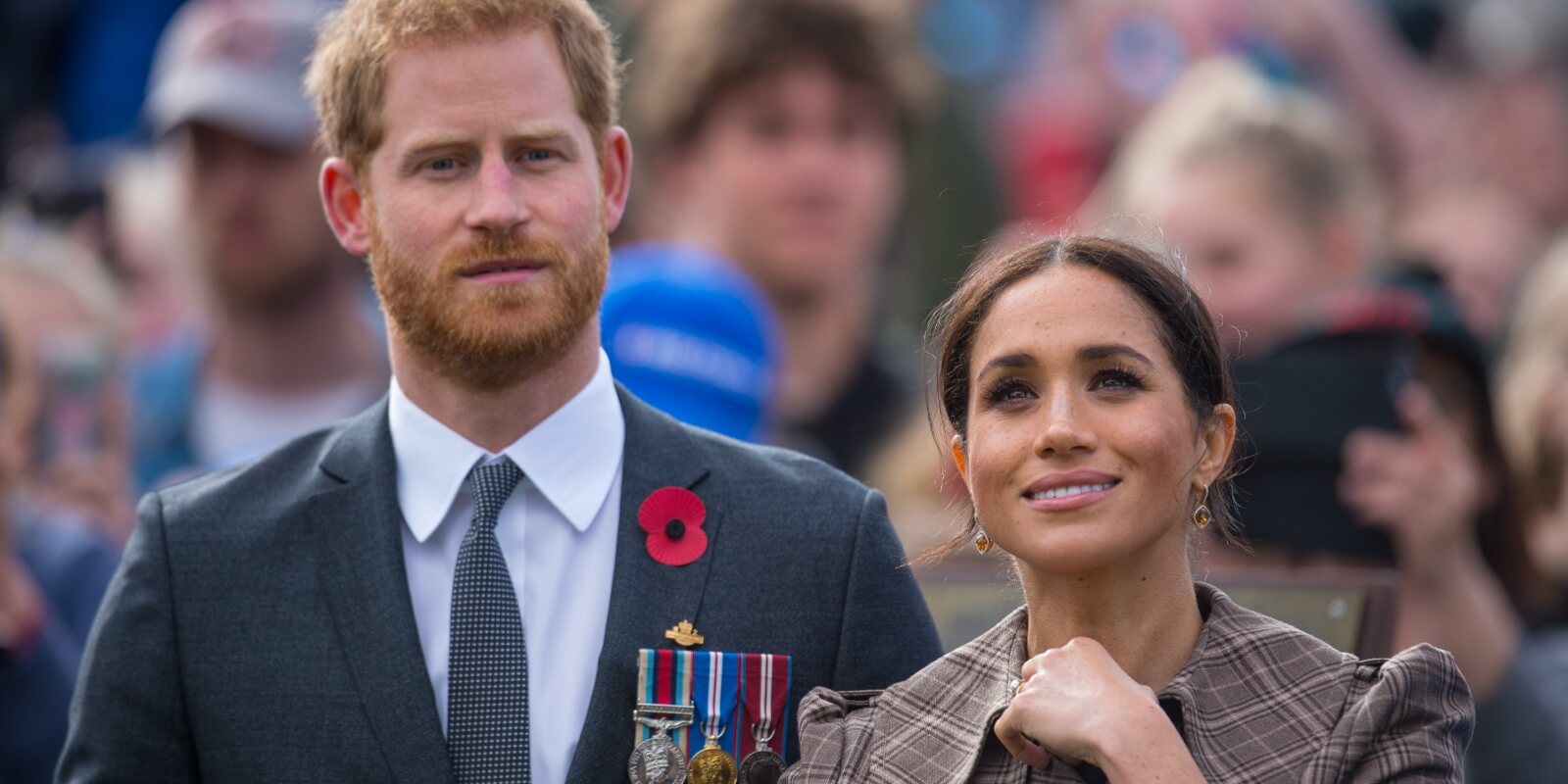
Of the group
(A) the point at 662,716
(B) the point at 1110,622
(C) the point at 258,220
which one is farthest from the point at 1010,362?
(C) the point at 258,220

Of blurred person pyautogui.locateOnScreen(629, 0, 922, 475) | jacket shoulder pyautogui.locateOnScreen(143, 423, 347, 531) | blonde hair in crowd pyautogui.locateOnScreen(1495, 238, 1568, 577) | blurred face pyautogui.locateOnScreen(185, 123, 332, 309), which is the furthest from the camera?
blurred face pyautogui.locateOnScreen(185, 123, 332, 309)

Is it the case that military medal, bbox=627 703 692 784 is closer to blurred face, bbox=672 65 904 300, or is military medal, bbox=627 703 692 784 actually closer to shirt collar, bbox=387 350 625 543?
shirt collar, bbox=387 350 625 543

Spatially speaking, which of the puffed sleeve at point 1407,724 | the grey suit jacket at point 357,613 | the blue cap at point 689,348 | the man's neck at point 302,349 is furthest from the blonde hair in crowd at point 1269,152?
the puffed sleeve at point 1407,724

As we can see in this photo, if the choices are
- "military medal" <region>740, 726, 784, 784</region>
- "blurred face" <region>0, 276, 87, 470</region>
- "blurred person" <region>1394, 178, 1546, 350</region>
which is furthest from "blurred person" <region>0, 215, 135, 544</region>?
"blurred person" <region>1394, 178, 1546, 350</region>

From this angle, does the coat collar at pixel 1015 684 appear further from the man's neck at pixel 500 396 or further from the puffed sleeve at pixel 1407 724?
the man's neck at pixel 500 396

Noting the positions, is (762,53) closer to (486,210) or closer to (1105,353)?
(486,210)

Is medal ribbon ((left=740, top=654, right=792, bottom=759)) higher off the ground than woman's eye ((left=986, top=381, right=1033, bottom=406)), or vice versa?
woman's eye ((left=986, top=381, right=1033, bottom=406))

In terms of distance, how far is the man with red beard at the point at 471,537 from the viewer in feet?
12.2

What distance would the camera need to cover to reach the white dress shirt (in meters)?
3.76

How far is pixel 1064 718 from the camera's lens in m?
3.28

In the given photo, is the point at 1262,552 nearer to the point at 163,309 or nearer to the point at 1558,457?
the point at 1558,457

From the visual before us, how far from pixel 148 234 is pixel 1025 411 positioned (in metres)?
6.45

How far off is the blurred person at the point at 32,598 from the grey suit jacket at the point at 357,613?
62.8 inches

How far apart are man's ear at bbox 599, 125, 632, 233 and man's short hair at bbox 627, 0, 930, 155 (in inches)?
105
